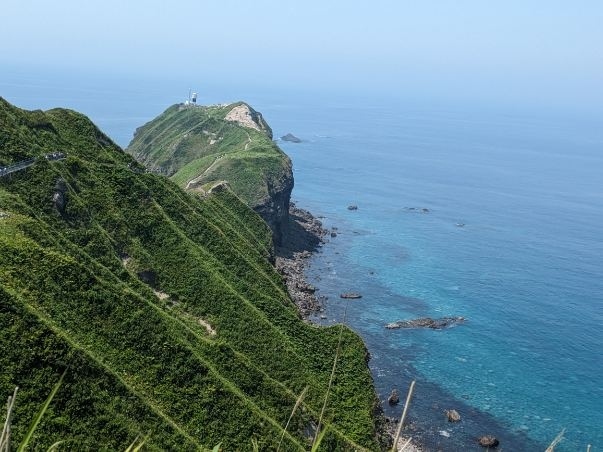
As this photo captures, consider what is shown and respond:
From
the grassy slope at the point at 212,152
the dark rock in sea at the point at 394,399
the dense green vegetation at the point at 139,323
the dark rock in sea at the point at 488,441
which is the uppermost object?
the grassy slope at the point at 212,152

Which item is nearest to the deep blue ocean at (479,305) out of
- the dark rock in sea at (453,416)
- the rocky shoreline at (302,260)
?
the dark rock in sea at (453,416)

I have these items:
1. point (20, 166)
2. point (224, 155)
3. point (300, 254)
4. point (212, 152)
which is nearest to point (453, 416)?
point (300, 254)

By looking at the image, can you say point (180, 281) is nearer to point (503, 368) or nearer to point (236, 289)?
A: point (236, 289)

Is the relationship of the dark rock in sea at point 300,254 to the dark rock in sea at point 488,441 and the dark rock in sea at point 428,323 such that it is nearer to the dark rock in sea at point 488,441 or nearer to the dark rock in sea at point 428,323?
the dark rock in sea at point 428,323

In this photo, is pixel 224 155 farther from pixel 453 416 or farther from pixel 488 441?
pixel 488 441

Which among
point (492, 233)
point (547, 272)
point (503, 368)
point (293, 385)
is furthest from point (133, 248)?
point (492, 233)
